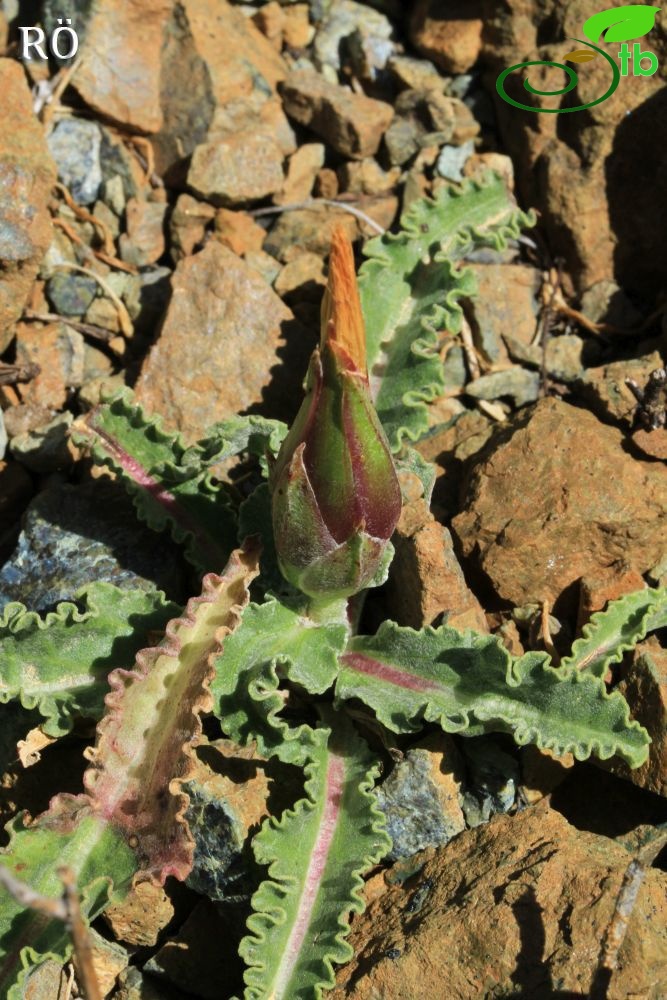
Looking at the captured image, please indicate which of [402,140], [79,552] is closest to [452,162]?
[402,140]

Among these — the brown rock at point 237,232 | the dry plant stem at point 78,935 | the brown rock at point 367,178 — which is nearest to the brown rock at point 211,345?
the brown rock at point 237,232

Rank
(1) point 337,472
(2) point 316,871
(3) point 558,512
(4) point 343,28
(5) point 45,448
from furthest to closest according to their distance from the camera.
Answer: (4) point 343,28 → (5) point 45,448 → (3) point 558,512 → (2) point 316,871 → (1) point 337,472

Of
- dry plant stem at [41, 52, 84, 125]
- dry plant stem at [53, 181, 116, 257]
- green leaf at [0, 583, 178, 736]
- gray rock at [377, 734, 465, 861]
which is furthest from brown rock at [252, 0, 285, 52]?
gray rock at [377, 734, 465, 861]

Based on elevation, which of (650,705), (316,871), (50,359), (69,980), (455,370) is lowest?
(69,980)

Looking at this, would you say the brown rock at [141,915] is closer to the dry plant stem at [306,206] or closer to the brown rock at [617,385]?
the brown rock at [617,385]

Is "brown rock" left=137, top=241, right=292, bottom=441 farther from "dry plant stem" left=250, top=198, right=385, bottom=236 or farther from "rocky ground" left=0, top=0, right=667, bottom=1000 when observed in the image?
"dry plant stem" left=250, top=198, right=385, bottom=236

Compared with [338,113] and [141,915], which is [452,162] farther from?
[141,915]

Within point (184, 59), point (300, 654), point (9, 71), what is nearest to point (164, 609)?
point (300, 654)
